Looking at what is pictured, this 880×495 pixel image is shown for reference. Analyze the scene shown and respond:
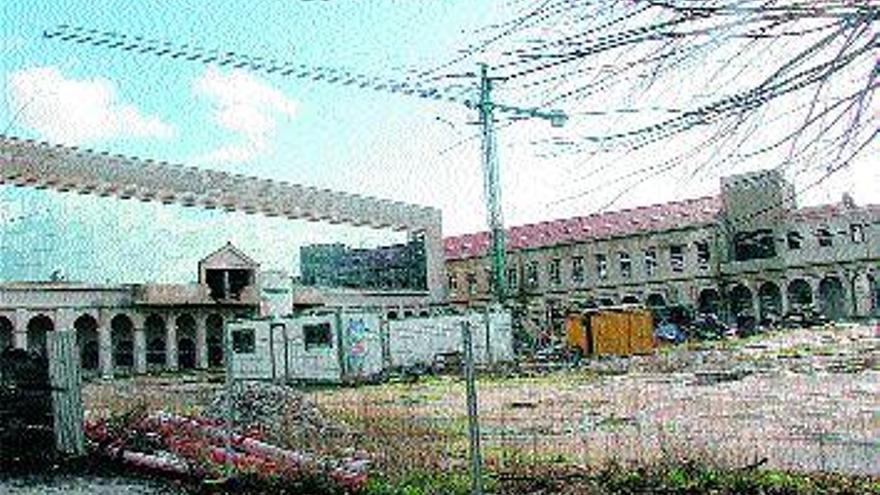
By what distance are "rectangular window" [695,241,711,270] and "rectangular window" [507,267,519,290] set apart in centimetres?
1249

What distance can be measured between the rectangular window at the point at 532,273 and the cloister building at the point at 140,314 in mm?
22390

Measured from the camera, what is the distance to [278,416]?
13961mm

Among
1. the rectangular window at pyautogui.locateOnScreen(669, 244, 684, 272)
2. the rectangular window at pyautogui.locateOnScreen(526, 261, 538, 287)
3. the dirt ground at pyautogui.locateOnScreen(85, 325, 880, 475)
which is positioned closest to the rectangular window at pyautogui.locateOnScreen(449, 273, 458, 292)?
the rectangular window at pyautogui.locateOnScreen(526, 261, 538, 287)

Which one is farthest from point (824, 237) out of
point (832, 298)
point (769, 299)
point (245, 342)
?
point (245, 342)

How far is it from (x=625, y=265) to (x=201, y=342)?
27553 millimetres

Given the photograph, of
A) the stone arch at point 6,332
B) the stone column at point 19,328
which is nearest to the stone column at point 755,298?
the stone column at point 19,328

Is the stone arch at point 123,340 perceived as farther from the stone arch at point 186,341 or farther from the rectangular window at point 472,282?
the rectangular window at point 472,282

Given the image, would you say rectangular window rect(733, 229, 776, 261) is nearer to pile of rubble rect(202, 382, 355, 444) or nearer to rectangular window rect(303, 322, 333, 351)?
rectangular window rect(303, 322, 333, 351)

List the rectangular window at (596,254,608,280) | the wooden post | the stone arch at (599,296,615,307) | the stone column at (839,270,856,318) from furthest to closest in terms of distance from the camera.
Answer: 1. the stone arch at (599,296,615,307)
2. the rectangular window at (596,254,608,280)
3. the stone column at (839,270,856,318)
4. the wooden post

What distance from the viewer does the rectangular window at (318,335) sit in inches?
1280

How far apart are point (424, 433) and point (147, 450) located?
3804mm

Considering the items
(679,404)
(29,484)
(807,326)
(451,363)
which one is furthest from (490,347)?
(29,484)

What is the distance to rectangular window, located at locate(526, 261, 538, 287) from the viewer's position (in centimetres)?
6732

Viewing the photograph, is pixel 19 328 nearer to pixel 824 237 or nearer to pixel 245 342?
pixel 245 342
